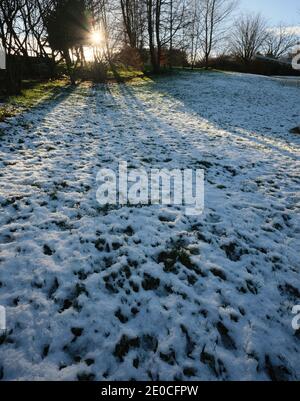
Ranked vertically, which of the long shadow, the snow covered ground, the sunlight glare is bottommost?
the snow covered ground

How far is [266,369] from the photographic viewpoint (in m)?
2.90

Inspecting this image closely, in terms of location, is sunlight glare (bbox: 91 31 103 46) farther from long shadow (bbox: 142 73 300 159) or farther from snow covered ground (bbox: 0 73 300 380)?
snow covered ground (bbox: 0 73 300 380)

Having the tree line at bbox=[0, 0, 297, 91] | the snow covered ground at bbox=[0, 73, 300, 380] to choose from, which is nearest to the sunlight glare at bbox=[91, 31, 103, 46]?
the tree line at bbox=[0, 0, 297, 91]

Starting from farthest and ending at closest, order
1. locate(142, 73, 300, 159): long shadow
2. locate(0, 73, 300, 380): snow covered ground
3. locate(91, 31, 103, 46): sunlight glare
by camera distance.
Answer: locate(91, 31, 103, 46): sunlight glare < locate(142, 73, 300, 159): long shadow < locate(0, 73, 300, 380): snow covered ground

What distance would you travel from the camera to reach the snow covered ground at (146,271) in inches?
114

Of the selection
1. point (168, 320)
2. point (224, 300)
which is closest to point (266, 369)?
point (224, 300)

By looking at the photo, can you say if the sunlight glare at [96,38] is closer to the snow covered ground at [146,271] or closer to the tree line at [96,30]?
the tree line at [96,30]

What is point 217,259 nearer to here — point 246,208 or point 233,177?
point 246,208

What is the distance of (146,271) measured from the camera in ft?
12.7

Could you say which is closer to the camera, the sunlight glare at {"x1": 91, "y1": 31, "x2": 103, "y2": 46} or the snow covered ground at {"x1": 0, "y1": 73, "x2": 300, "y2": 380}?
the snow covered ground at {"x1": 0, "y1": 73, "x2": 300, "y2": 380}

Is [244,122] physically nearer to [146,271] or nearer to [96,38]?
[146,271]

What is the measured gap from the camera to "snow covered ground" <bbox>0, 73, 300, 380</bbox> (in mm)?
2895

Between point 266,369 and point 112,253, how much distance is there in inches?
99.7

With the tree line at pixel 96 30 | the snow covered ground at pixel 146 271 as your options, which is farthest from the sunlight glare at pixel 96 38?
the snow covered ground at pixel 146 271
